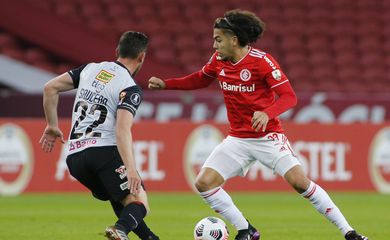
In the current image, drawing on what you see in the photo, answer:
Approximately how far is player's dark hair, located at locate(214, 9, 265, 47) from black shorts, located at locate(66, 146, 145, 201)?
1.49m

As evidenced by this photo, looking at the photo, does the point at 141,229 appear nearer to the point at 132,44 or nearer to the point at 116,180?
the point at 116,180

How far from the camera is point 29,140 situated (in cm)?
1490

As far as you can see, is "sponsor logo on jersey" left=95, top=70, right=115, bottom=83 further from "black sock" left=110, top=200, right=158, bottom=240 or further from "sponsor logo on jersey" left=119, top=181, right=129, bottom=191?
"black sock" left=110, top=200, right=158, bottom=240

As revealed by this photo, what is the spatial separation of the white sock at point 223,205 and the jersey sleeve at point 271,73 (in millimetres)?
1022

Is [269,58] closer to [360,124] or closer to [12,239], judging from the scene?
[12,239]

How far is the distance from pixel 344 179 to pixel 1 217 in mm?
6431

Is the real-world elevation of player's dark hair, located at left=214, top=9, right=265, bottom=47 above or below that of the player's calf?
above

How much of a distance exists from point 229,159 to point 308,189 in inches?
28.2

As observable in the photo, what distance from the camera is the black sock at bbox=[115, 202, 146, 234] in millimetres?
6855

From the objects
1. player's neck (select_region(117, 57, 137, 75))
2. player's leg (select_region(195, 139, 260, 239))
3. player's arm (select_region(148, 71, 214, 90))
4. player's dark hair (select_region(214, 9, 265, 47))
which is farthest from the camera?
player's arm (select_region(148, 71, 214, 90))

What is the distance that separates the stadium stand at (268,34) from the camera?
1986cm

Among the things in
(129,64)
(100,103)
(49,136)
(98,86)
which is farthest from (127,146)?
(49,136)

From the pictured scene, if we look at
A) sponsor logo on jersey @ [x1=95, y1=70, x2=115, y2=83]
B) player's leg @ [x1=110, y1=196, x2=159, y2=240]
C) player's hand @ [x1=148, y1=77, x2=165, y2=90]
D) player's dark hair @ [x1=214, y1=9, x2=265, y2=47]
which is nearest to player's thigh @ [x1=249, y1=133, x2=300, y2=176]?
player's dark hair @ [x1=214, y1=9, x2=265, y2=47]

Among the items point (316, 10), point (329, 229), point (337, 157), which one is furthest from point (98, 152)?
point (316, 10)
